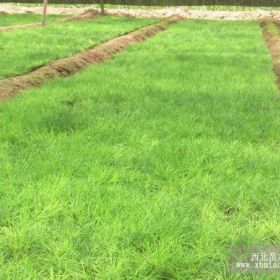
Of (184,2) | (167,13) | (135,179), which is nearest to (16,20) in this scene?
(167,13)

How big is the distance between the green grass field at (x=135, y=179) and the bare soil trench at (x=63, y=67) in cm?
50

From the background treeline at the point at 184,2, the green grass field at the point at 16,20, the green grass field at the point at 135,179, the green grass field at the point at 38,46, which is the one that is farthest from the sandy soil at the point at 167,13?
the green grass field at the point at 135,179

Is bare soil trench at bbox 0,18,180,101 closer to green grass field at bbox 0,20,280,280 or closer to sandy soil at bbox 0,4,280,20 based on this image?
green grass field at bbox 0,20,280,280

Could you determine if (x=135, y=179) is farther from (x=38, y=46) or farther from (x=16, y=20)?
(x=16, y=20)

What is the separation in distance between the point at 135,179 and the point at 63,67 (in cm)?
589

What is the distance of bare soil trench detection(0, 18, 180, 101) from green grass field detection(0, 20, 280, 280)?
50cm

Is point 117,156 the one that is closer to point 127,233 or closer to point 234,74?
point 127,233

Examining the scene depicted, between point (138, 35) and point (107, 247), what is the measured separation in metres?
14.8

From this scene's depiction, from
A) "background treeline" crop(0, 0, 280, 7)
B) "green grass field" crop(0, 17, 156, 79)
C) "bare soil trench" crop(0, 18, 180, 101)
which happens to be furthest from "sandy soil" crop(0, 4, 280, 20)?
"bare soil trench" crop(0, 18, 180, 101)

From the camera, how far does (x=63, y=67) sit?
955 centimetres

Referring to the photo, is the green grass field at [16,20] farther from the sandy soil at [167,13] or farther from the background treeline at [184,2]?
the background treeline at [184,2]

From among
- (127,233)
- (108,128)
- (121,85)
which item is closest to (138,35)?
(121,85)

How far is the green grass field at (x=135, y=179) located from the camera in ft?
9.68

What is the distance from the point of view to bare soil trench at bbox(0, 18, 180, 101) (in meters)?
7.57
